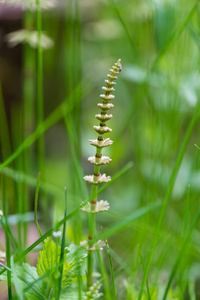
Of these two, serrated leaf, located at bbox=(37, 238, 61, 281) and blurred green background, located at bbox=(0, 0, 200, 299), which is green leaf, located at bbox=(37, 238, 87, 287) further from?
blurred green background, located at bbox=(0, 0, 200, 299)

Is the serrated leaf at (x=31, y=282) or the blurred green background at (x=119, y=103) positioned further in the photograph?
the blurred green background at (x=119, y=103)

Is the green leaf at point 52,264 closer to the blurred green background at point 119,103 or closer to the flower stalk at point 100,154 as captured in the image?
the flower stalk at point 100,154

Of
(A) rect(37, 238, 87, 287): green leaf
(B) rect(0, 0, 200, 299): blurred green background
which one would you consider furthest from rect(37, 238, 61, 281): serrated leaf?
(B) rect(0, 0, 200, 299): blurred green background

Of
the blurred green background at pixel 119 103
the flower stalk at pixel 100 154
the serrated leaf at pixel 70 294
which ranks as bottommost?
the serrated leaf at pixel 70 294

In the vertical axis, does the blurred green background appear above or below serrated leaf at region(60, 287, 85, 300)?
above

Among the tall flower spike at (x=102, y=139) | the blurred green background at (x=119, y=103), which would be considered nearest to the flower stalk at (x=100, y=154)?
Answer: the tall flower spike at (x=102, y=139)

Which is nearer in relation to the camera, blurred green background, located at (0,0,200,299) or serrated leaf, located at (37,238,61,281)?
serrated leaf, located at (37,238,61,281)

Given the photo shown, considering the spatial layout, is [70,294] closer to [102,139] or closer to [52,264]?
[52,264]

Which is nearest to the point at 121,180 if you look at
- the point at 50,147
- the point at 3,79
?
the point at 50,147
